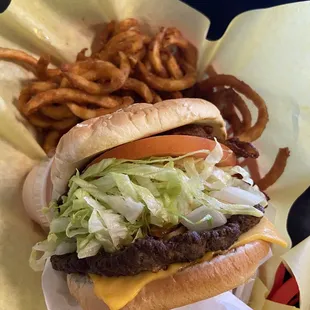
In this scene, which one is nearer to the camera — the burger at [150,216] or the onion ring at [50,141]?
the burger at [150,216]

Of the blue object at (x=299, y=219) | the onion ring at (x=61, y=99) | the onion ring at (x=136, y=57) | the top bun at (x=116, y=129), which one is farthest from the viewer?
the blue object at (x=299, y=219)

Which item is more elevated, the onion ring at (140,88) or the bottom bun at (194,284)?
the onion ring at (140,88)

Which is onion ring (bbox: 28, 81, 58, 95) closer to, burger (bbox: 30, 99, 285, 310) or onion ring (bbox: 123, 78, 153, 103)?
onion ring (bbox: 123, 78, 153, 103)

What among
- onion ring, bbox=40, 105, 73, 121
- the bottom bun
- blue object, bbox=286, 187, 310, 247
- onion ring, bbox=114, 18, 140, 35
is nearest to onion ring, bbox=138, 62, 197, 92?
onion ring, bbox=114, 18, 140, 35

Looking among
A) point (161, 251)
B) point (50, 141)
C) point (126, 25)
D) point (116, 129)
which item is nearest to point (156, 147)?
point (116, 129)

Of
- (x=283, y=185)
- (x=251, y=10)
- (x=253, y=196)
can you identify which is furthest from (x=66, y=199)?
(x=251, y=10)

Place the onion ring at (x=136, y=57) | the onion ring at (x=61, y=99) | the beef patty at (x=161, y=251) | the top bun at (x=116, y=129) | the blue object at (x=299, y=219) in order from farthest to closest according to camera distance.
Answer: the blue object at (x=299, y=219) → the onion ring at (x=136, y=57) → the onion ring at (x=61, y=99) → the top bun at (x=116, y=129) → the beef patty at (x=161, y=251)

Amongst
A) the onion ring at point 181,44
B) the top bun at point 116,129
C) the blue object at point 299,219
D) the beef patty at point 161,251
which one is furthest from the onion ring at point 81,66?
the blue object at point 299,219

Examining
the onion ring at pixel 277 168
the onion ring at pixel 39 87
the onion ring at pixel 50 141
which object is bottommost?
the onion ring at pixel 50 141

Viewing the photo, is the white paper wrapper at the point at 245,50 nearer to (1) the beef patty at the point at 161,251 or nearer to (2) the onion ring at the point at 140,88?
(2) the onion ring at the point at 140,88
